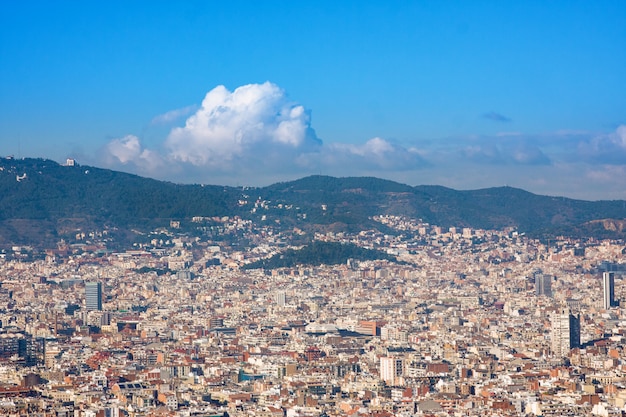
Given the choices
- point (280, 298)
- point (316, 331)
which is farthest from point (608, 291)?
point (316, 331)

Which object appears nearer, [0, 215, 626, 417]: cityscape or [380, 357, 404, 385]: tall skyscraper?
[0, 215, 626, 417]: cityscape

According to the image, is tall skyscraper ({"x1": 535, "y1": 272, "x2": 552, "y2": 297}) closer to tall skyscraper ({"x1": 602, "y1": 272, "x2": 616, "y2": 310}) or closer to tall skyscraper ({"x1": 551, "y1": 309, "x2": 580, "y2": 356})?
tall skyscraper ({"x1": 602, "y1": 272, "x2": 616, "y2": 310})

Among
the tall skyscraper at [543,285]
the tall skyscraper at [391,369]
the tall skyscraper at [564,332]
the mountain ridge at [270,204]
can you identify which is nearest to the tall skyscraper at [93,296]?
the tall skyscraper at [543,285]

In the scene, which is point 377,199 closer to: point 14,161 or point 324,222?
point 324,222

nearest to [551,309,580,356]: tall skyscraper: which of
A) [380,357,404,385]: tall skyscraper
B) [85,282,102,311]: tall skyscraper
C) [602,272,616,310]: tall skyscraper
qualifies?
[380,357,404,385]: tall skyscraper

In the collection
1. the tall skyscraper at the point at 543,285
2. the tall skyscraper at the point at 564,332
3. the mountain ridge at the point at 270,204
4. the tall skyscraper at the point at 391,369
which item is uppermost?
the mountain ridge at the point at 270,204

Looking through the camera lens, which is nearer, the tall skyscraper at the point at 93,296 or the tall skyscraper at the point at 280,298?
the tall skyscraper at the point at 93,296

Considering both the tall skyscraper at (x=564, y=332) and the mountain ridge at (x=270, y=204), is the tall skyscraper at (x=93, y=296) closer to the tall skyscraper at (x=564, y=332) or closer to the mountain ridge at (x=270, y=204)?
the tall skyscraper at (x=564, y=332)

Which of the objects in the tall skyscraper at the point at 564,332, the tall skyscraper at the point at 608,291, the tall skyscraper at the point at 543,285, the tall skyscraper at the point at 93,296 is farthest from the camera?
the tall skyscraper at the point at 543,285
